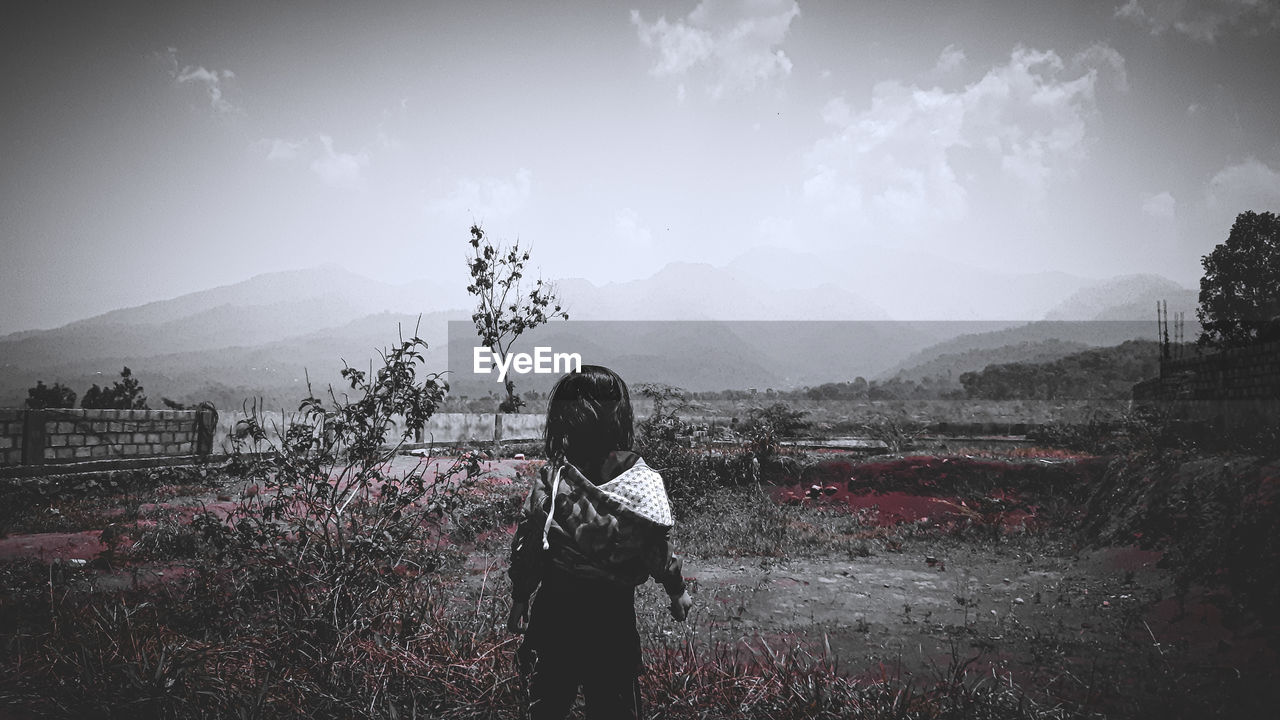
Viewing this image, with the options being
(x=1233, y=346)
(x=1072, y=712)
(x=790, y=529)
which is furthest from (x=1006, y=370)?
(x=1072, y=712)

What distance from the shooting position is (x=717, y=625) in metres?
4.35

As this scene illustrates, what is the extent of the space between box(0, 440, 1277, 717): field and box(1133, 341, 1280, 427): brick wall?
3.83 meters

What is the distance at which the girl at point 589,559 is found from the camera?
77.6 inches

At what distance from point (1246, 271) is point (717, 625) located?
140ft

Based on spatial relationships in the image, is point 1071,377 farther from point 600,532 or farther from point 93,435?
point 93,435

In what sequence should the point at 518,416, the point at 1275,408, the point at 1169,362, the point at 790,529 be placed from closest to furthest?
1. the point at 790,529
2. the point at 1275,408
3. the point at 1169,362
4. the point at 518,416

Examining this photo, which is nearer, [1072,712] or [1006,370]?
[1072,712]

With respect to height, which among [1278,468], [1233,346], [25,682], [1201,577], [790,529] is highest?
[1233,346]

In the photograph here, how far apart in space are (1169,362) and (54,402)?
1143 inches

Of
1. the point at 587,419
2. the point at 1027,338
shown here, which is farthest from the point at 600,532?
the point at 1027,338

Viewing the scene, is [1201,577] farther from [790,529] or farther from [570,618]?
[570,618]

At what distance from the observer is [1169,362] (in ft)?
49.8

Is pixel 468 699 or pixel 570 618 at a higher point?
pixel 570 618

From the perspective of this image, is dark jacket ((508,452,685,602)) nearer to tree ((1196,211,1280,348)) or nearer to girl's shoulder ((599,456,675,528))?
girl's shoulder ((599,456,675,528))
